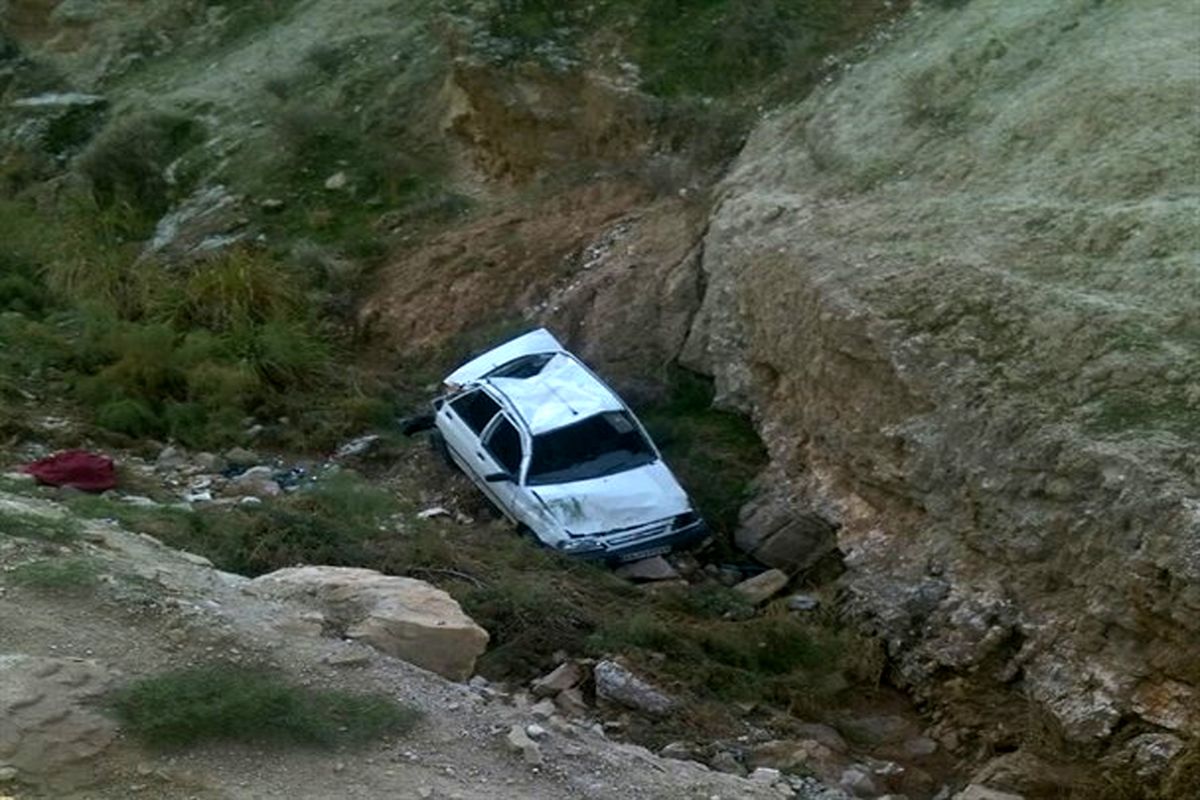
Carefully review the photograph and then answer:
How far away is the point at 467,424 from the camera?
555 inches

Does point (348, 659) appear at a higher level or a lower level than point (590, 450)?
higher

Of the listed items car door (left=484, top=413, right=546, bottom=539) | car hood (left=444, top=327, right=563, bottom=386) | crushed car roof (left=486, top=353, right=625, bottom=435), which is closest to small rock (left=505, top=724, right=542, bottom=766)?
car door (left=484, top=413, right=546, bottom=539)

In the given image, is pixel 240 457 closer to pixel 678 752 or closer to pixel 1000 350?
pixel 1000 350

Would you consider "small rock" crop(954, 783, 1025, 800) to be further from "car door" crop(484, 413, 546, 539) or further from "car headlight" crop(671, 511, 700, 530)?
"car door" crop(484, 413, 546, 539)

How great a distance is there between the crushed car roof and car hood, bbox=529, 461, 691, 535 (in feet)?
2.16

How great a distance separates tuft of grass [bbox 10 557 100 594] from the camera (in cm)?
751

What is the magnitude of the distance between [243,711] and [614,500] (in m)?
6.46

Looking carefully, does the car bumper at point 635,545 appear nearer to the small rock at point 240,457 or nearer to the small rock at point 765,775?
the small rock at point 240,457

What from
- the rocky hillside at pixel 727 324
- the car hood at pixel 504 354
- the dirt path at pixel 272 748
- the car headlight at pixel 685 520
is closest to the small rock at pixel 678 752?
the rocky hillside at pixel 727 324

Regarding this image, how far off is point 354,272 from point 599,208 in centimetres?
283

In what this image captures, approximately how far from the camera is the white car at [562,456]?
42.1 ft

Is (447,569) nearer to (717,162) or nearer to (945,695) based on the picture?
(945,695)

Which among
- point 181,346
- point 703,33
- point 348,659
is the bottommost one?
point 181,346

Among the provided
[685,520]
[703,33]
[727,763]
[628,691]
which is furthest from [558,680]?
[703,33]
